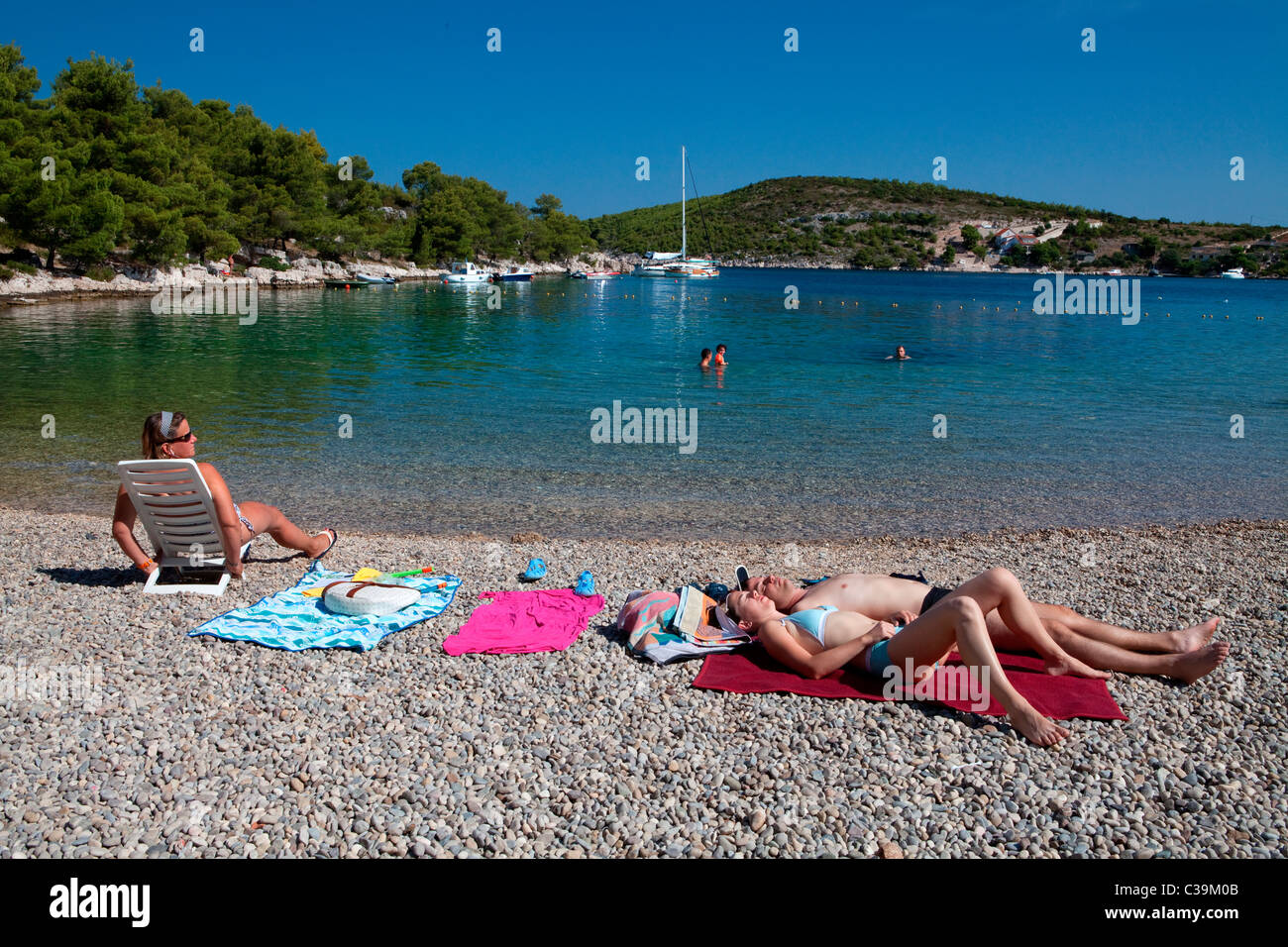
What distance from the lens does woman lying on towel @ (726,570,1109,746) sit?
4.62 meters

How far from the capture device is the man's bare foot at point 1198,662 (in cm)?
504

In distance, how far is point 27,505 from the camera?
34.2 feet

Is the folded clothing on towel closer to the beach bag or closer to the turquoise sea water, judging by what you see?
the beach bag

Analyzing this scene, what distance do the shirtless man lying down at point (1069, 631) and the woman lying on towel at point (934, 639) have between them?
13 centimetres

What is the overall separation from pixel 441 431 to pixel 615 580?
28.7ft

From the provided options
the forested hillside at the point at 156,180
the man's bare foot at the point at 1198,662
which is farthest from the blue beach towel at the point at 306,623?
the forested hillside at the point at 156,180

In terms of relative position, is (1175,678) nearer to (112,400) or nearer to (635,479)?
(635,479)

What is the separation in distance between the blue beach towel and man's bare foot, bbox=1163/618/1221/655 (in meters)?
4.93

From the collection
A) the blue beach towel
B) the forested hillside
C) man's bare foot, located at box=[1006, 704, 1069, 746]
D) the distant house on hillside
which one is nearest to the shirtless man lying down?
man's bare foot, located at box=[1006, 704, 1069, 746]

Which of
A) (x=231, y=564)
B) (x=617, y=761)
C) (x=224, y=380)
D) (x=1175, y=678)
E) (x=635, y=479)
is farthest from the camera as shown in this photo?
(x=224, y=380)

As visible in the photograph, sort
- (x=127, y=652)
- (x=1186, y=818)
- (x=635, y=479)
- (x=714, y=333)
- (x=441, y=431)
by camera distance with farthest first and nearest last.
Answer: (x=714, y=333), (x=441, y=431), (x=635, y=479), (x=127, y=652), (x=1186, y=818)

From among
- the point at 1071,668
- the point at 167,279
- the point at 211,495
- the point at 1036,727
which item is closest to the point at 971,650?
the point at 1036,727

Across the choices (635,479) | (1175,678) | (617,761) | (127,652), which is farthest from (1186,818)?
(635,479)

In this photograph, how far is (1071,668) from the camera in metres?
5.20
